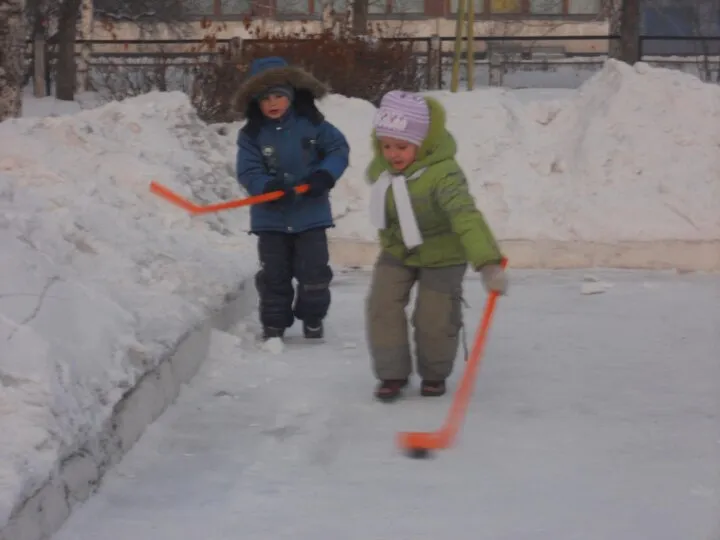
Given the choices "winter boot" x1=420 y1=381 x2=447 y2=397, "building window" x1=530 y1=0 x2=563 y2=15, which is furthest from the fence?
"winter boot" x1=420 y1=381 x2=447 y2=397

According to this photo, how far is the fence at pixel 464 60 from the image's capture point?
17.2 meters

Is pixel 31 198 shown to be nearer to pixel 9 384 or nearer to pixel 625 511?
pixel 9 384

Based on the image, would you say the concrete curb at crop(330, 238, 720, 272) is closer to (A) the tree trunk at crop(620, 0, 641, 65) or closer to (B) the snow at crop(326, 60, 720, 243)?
(B) the snow at crop(326, 60, 720, 243)

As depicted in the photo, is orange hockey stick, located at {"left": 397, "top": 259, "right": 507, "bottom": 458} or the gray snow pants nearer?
orange hockey stick, located at {"left": 397, "top": 259, "right": 507, "bottom": 458}

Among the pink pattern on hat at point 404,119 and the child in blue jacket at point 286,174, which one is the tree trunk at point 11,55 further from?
the pink pattern on hat at point 404,119

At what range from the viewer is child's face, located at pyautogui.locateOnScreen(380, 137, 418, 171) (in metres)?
5.08

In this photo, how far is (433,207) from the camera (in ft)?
16.7

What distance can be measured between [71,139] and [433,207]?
14.4ft

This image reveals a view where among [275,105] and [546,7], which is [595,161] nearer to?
[275,105]

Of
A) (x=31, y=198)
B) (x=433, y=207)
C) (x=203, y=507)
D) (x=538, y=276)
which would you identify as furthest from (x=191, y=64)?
(x=203, y=507)

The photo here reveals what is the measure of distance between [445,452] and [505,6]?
36.6 m

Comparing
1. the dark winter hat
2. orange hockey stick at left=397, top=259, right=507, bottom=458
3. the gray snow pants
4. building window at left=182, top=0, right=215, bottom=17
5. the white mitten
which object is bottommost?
orange hockey stick at left=397, top=259, right=507, bottom=458

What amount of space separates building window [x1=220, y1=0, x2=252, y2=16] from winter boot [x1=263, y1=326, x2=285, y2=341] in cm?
3406

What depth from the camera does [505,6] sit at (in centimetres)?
3975
